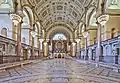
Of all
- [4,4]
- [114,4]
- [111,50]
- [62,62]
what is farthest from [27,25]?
[111,50]

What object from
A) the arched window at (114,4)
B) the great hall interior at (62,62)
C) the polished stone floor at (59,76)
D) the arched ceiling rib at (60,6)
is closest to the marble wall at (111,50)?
the great hall interior at (62,62)

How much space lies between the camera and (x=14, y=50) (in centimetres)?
1655

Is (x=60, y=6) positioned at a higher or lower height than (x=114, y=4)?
higher

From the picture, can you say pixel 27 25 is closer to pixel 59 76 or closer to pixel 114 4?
pixel 114 4

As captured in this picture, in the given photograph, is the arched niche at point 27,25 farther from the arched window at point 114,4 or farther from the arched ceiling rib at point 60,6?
the arched window at point 114,4

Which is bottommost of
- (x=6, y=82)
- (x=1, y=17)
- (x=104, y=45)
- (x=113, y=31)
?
(x=6, y=82)

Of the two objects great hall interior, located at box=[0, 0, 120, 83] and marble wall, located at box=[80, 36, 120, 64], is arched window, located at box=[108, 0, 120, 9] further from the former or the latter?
marble wall, located at box=[80, 36, 120, 64]

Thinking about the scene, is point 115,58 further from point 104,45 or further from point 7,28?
point 7,28

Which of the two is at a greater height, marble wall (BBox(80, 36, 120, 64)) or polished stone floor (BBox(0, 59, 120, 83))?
marble wall (BBox(80, 36, 120, 64))

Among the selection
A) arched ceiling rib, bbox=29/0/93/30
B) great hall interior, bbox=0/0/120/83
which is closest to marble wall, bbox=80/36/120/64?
great hall interior, bbox=0/0/120/83

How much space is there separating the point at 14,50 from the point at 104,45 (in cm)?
898

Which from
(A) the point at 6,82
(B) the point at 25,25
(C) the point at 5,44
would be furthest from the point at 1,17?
(A) the point at 6,82

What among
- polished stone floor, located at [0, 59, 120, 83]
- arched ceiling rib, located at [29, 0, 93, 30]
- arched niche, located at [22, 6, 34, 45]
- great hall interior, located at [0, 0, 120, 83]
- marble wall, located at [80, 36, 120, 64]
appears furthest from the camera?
arched ceiling rib, located at [29, 0, 93, 30]

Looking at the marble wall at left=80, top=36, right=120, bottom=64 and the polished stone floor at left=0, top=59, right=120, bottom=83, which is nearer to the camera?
the polished stone floor at left=0, top=59, right=120, bottom=83
